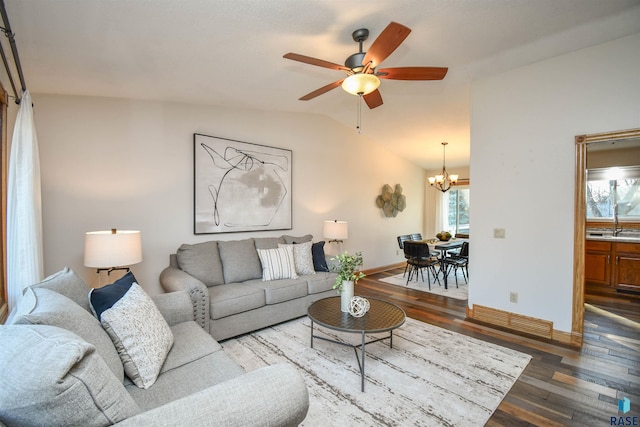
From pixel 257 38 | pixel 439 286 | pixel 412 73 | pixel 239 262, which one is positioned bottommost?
pixel 439 286

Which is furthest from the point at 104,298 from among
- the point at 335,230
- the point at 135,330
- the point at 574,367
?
the point at 574,367

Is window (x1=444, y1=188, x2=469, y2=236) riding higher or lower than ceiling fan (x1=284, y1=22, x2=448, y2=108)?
lower

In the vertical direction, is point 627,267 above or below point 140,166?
below

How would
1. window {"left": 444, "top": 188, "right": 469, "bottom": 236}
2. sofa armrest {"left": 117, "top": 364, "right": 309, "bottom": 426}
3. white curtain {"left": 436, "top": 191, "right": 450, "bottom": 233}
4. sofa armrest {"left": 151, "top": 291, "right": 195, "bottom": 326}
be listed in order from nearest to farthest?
sofa armrest {"left": 117, "top": 364, "right": 309, "bottom": 426}
sofa armrest {"left": 151, "top": 291, "right": 195, "bottom": 326}
window {"left": 444, "top": 188, "right": 469, "bottom": 236}
white curtain {"left": 436, "top": 191, "right": 450, "bottom": 233}

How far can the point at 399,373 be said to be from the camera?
2.40 meters

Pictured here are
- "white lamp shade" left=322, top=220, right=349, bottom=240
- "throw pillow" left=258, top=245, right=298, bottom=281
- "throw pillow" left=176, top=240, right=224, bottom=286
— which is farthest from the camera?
"white lamp shade" left=322, top=220, right=349, bottom=240

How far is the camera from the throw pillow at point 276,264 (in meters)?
3.55

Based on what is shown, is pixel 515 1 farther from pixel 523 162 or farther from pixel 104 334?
pixel 104 334

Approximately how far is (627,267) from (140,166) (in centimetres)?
671

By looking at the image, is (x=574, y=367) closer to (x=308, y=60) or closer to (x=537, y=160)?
(x=537, y=160)

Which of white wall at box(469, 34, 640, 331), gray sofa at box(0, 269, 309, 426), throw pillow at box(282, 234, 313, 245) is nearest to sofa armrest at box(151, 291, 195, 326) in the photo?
gray sofa at box(0, 269, 309, 426)

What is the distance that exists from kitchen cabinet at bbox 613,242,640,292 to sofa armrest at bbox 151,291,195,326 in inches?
228

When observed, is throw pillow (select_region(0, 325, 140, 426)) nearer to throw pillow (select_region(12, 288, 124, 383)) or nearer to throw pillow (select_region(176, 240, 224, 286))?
throw pillow (select_region(12, 288, 124, 383))

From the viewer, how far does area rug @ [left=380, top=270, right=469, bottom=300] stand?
462cm
